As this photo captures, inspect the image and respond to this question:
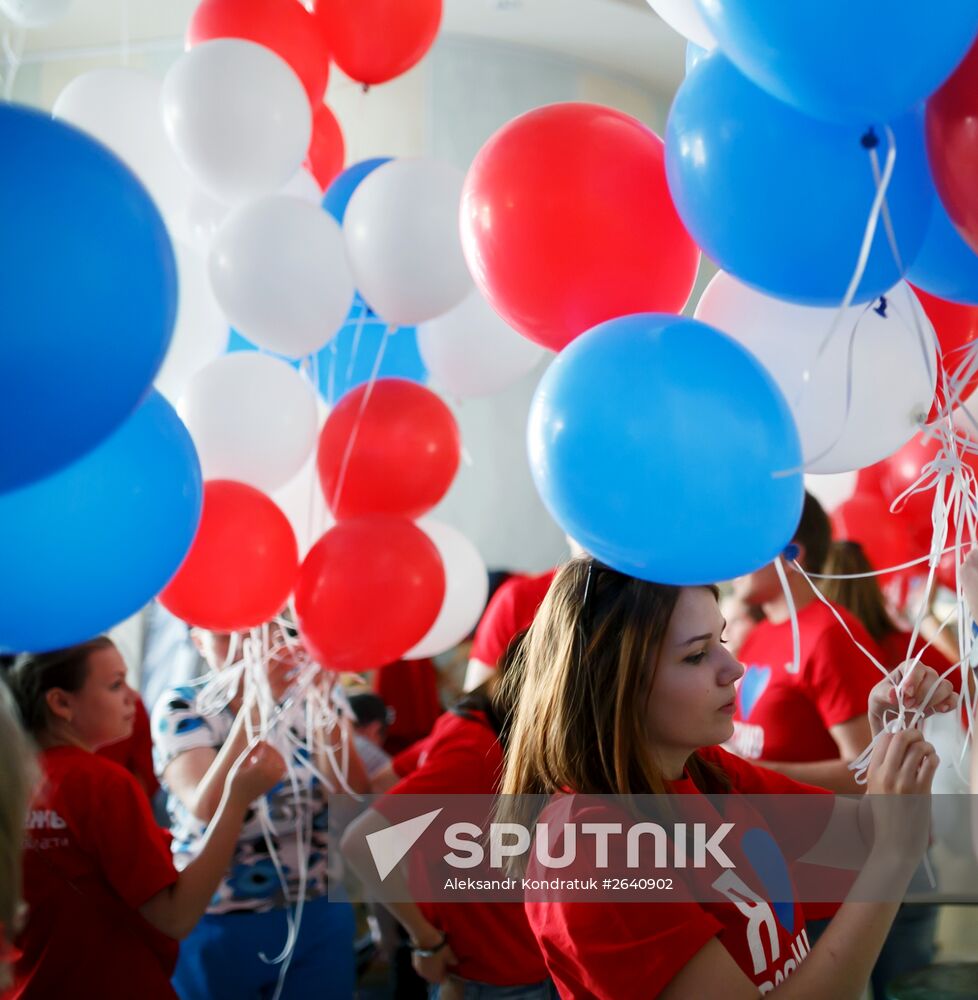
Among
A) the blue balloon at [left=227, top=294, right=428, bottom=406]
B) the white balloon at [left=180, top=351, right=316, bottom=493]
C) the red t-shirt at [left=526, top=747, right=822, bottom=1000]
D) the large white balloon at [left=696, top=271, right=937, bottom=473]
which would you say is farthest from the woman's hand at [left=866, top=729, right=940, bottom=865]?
the blue balloon at [left=227, top=294, right=428, bottom=406]

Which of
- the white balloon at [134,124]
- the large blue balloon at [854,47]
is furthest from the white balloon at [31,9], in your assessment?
the large blue balloon at [854,47]

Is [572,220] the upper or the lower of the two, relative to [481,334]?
upper

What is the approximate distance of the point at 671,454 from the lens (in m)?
1.01

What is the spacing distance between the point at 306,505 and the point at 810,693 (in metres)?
1.01

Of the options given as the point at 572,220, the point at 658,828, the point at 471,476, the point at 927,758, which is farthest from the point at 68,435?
the point at 471,476

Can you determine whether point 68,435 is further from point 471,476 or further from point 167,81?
point 471,476

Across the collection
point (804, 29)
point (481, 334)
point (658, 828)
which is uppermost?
point (804, 29)

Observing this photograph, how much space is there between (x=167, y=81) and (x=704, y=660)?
129cm

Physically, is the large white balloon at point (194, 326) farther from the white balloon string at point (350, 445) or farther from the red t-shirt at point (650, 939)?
the red t-shirt at point (650, 939)

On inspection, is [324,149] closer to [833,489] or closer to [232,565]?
[232,565]

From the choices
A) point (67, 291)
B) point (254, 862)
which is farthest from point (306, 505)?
point (67, 291)

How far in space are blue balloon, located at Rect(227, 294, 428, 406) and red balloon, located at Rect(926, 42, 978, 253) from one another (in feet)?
4.50

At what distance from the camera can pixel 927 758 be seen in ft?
4.04

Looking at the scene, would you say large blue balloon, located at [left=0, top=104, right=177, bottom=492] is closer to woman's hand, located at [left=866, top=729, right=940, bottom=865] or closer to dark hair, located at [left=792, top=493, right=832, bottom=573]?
woman's hand, located at [left=866, top=729, right=940, bottom=865]
